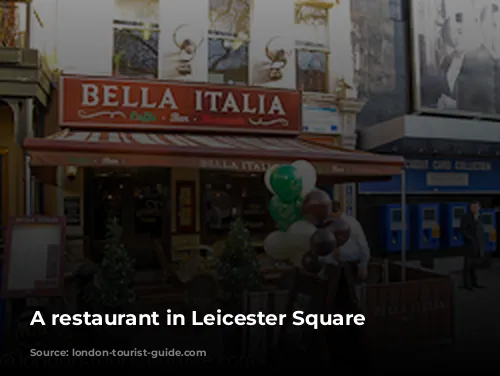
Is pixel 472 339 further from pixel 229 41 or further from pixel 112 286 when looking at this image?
pixel 229 41

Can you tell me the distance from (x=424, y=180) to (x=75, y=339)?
9158 mm

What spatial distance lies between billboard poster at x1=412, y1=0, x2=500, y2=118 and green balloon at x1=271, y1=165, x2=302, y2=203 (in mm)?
7574

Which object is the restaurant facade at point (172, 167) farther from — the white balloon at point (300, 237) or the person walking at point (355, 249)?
the white balloon at point (300, 237)

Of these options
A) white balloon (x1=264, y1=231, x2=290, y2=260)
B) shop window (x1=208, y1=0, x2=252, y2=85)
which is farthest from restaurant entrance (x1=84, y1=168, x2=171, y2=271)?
white balloon (x1=264, y1=231, x2=290, y2=260)

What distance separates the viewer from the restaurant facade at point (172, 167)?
817 cm

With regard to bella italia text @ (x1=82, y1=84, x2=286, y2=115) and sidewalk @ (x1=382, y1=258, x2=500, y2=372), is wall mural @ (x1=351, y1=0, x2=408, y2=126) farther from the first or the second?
sidewalk @ (x1=382, y1=258, x2=500, y2=372)

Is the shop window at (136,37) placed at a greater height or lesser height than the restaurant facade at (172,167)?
greater

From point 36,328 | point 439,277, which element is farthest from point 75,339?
point 439,277

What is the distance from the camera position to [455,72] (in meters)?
11.6

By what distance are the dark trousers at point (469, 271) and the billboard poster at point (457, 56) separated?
162 inches

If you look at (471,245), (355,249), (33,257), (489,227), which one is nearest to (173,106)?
(33,257)

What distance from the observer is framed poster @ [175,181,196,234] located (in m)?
9.75

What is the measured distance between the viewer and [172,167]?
30.7ft

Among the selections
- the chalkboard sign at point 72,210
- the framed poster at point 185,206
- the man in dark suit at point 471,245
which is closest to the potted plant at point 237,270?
the framed poster at point 185,206
